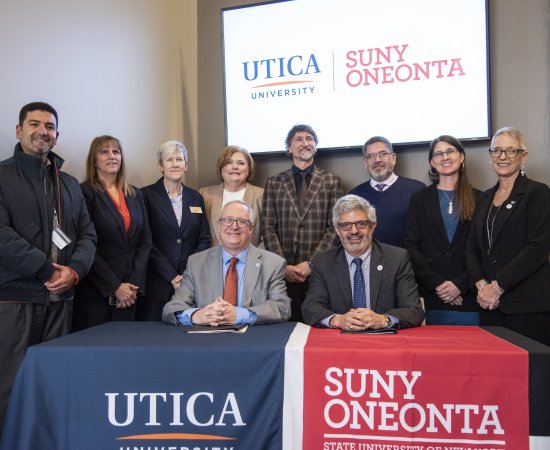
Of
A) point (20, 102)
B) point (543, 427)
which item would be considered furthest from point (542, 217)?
point (20, 102)

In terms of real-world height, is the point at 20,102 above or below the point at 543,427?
above

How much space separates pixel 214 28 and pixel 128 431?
11.6 ft

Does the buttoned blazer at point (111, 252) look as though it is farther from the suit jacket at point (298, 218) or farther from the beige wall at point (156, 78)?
the suit jacket at point (298, 218)

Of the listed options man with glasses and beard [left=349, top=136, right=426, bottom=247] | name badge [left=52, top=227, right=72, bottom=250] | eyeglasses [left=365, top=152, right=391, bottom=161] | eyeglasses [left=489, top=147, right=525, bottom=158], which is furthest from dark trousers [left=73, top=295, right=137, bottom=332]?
eyeglasses [left=489, top=147, right=525, bottom=158]

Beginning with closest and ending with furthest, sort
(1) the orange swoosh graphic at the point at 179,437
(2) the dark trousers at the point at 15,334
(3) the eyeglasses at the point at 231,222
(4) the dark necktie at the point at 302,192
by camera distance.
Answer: (1) the orange swoosh graphic at the point at 179,437
(2) the dark trousers at the point at 15,334
(3) the eyeglasses at the point at 231,222
(4) the dark necktie at the point at 302,192

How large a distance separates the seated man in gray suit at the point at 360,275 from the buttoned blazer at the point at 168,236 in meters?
1.11

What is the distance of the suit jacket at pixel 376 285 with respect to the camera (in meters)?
2.38

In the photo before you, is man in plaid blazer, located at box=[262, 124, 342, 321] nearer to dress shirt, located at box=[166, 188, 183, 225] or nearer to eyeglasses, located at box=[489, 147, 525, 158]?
dress shirt, located at box=[166, 188, 183, 225]

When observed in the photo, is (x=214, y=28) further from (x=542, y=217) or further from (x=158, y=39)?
(x=542, y=217)

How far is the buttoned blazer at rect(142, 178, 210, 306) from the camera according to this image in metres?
3.22

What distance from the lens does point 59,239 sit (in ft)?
8.20

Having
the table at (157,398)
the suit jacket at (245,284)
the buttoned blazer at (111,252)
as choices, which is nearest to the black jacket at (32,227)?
the buttoned blazer at (111,252)

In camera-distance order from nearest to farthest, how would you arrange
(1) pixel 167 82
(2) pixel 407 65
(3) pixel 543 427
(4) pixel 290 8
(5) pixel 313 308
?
(3) pixel 543 427
(5) pixel 313 308
(2) pixel 407 65
(4) pixel 290 8
(1) pixel 167 82

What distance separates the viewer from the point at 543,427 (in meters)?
1.64
